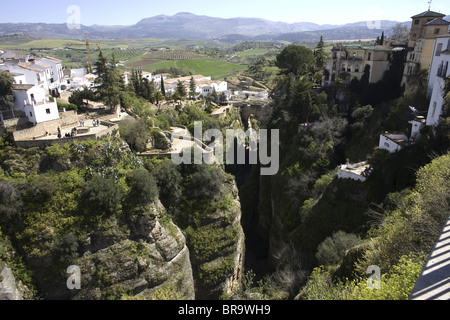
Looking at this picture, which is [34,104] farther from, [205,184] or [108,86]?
[205,184]

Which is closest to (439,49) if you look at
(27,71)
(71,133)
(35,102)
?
(71,133)

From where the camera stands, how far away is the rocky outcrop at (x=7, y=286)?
16.8 metres

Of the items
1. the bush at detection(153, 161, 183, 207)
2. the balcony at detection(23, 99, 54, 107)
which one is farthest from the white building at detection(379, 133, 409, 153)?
the balcony at detection(23, 99, 54, 107)

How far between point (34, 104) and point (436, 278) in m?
27.3

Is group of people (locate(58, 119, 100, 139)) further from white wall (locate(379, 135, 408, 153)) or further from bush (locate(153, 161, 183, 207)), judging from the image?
white wall (locate(379, 135, 408, 153))

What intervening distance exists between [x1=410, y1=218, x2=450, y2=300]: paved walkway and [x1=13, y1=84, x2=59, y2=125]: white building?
2670cm

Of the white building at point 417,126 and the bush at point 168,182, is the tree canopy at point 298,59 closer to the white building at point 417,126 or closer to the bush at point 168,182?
the white building at point 417,126

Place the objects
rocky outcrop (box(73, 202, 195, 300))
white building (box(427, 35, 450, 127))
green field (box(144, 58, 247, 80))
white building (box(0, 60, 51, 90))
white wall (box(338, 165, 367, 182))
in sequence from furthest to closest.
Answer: green field (box(144, 58, 247, 80)) < white building (box(0, 60, 51, 90)) < white wall (box(338, 165, 367, 182)) < white building (box(427, 35, 450, 127)) < rocky outcrop (box(73, 202, 195, 300))

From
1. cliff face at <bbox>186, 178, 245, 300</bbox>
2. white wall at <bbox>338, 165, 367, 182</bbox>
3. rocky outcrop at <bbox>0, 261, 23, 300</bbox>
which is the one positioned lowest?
cliff face at <bbox>186, 178, 245, 300</bbox>

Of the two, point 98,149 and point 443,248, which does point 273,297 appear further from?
point 98,149

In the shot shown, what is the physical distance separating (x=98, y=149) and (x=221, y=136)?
18098mm

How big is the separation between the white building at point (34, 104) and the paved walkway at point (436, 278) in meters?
26.7

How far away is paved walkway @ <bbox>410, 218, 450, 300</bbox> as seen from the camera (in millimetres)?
8039

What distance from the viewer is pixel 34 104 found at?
2341cm
